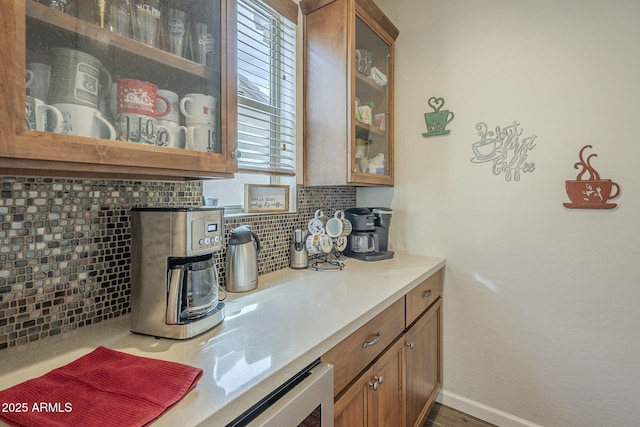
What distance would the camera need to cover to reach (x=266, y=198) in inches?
61.4

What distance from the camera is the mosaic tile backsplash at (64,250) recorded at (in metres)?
0.77

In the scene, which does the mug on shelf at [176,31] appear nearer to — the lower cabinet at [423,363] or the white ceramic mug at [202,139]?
the white ceramic mug at [202,139]

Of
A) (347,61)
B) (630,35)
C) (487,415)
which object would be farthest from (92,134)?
(487,415)

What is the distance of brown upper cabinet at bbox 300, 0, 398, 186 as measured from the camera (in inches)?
62.4

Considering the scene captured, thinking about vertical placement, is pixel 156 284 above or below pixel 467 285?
above

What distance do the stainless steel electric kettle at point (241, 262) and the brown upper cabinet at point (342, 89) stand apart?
588 millimetres

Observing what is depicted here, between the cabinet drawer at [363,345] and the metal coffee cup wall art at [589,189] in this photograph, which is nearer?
the cabinet drawer at [363,345]

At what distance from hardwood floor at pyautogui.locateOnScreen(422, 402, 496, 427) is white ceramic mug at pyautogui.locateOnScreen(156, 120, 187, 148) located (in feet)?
6.11

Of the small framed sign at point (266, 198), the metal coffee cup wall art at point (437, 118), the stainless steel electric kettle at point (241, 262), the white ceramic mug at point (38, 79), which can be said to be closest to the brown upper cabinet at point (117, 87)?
the white ceramic mug at point (38, 79)

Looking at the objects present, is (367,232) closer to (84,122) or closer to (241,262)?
(241,262)

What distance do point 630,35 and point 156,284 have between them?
7.02 feet

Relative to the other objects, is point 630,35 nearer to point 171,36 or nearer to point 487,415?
point 171,36

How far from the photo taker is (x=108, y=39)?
0.74 metres

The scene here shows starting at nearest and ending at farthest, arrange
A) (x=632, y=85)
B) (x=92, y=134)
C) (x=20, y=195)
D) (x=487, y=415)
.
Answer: (x=92, y=134) → (x=20, y=195) → (x=632, y=85) → (x=487, y=415)
